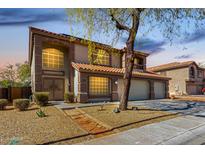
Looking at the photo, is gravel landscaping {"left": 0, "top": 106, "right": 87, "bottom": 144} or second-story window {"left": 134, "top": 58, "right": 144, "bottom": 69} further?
second-story window {"left": 134, "top": 58, "right": 144, "bottom": 69}

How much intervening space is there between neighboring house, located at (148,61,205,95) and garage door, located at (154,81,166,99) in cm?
1104

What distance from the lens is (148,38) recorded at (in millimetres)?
11906

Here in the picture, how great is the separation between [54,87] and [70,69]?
1988 mm

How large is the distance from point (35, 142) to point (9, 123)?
8.46 feet

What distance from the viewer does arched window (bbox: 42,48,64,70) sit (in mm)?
15203

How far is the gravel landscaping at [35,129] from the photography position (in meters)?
5.98

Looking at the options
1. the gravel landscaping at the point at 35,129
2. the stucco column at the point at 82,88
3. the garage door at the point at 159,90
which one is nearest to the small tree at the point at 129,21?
the gravel landscaping at the point at 35,129

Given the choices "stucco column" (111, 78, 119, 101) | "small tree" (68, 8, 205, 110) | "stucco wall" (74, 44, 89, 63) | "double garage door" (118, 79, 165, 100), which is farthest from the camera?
"double garage door" (118, 79, 165, 100)

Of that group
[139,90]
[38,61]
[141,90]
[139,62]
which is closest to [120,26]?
[38,61]

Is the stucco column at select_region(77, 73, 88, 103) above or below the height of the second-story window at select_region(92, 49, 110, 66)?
below

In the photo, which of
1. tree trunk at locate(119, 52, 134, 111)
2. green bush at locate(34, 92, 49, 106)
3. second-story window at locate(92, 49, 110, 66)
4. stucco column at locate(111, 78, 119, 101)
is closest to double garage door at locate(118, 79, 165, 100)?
stucco column at locate(111, 78, 119, 101)

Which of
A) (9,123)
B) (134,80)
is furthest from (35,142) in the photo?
(134,80)

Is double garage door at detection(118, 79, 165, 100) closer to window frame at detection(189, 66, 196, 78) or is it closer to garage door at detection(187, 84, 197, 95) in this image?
garage door at detection(187, 84, 197, 95)

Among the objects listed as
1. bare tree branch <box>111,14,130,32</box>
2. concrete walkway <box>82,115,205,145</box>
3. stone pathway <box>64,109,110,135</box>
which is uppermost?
bare tree branch <box>111,14,130,32</box>
